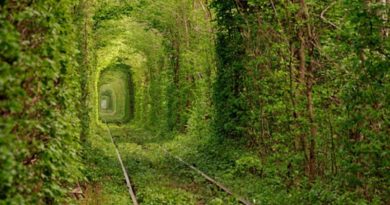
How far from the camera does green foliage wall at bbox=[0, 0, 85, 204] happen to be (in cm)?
522

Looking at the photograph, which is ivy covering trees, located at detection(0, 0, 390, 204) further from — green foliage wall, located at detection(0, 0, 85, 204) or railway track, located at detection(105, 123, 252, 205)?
railway track, located at detection(105, 123, 252, 205)

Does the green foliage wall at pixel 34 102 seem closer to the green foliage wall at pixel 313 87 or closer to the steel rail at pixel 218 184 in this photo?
the green foliage wall at pixel 313 87

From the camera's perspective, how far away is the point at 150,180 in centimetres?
1802

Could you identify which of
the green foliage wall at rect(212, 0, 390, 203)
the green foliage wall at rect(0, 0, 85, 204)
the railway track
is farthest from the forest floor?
the green foliage wall at rect(0, 0, 85, 204)

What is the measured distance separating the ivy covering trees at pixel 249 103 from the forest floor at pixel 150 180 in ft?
0.43

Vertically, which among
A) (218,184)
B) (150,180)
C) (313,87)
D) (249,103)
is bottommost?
(150,180)

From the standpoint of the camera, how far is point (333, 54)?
38.2 ft

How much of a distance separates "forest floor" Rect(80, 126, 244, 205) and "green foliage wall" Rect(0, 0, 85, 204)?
5542mm

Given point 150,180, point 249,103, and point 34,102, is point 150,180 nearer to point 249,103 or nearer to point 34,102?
point 249,103

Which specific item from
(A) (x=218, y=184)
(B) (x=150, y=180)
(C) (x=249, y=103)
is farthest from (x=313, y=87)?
(B) (x=150, y=180)

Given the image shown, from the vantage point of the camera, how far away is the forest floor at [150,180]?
1438 cm

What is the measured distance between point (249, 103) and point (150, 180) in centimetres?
412

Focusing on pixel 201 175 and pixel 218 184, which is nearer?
pixel 218 184

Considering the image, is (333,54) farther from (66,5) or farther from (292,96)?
(66,5)
